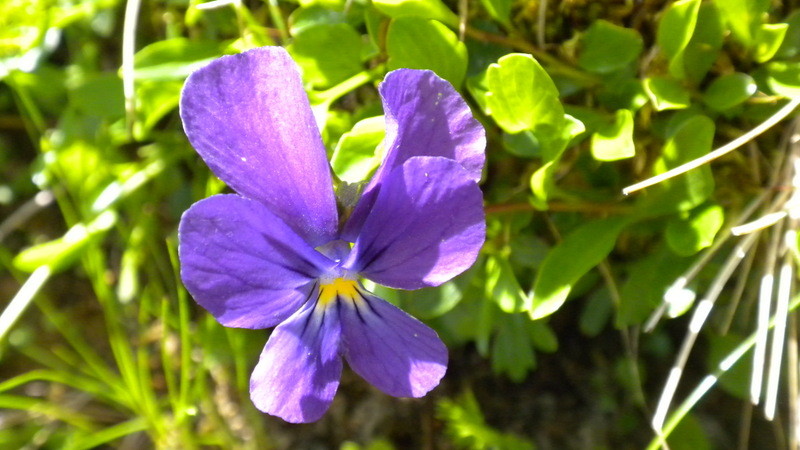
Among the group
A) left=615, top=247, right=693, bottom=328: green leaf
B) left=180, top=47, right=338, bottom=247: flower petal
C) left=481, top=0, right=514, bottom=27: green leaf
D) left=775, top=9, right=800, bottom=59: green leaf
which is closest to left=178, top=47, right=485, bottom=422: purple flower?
left=180, top=47, right=338, bottom=247: flower petal

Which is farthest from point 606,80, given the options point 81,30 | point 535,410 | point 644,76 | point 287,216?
point 81,30

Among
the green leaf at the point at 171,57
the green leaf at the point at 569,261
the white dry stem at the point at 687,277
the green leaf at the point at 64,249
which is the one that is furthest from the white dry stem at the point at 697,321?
the green leaf at the point at 64,249

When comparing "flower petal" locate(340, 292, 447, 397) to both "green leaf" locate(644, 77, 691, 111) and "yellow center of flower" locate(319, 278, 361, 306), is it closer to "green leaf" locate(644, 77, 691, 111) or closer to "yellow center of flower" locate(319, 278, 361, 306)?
"yellow center of flower" locate(319, 278, 361, 306)

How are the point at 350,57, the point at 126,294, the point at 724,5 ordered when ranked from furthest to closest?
the point at 126,294, the point at 350,57, the point at 724,5

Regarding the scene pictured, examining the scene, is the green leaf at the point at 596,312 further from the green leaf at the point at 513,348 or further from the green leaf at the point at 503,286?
the green leaf at the point at 503,286

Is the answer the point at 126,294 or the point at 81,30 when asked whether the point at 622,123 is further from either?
the point at 81,30
